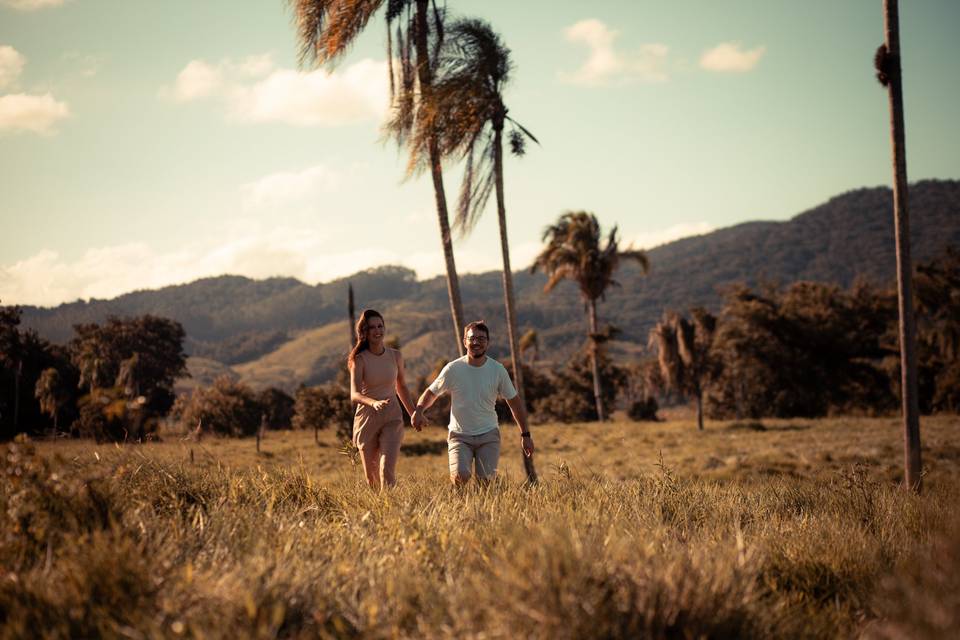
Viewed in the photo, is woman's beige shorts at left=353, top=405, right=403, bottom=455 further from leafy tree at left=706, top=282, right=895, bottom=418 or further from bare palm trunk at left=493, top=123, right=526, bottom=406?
leafy tree at left=706, top=282, right=895, bottom=418

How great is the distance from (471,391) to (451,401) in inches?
9.2

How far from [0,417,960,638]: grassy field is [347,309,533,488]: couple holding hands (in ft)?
2.56

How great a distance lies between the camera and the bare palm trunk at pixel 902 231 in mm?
10531

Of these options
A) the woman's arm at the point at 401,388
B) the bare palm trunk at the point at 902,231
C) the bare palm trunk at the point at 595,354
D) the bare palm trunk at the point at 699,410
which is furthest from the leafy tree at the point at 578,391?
the woman's arm at the point at 401,388

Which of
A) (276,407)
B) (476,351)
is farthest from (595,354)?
(276,407)

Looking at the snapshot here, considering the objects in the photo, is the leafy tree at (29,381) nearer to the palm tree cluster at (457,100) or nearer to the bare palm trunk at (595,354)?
the bare palm trunk at (595,354)

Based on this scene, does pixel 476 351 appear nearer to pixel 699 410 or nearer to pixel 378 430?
pixel 378 430

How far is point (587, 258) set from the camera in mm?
35438

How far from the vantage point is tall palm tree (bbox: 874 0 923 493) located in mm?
10539

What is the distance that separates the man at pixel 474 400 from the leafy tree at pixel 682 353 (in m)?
26.3

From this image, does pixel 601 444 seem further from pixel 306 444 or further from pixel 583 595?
pixel 583 595

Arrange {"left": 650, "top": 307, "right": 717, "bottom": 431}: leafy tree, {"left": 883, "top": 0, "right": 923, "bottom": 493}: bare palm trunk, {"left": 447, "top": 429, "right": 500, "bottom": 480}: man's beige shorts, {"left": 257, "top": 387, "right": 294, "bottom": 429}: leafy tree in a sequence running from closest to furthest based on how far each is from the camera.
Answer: {"left": 447, "top": 429, "right": 500, "bottom": 480}: man's beige shorts → {"left": 883, "top": 0, "right": 923, "bottom": 493}: bare palm trunk → {"left": 650, "top": 307, "right": 717, "bottom": 431}: leafy tree → {"left": 257, "top": 387, "right": 294, "bottom": 429}: leafy tree

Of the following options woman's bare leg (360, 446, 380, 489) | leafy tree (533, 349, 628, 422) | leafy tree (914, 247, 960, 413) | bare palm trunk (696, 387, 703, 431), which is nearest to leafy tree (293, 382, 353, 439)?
bare palm trunk (696, 387, 703, 431)

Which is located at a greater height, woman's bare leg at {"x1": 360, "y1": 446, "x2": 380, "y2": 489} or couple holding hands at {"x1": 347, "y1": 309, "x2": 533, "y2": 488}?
couple holding hands at {"x1": 347, "y1": 309, "x2": 533, "y2": 488}
